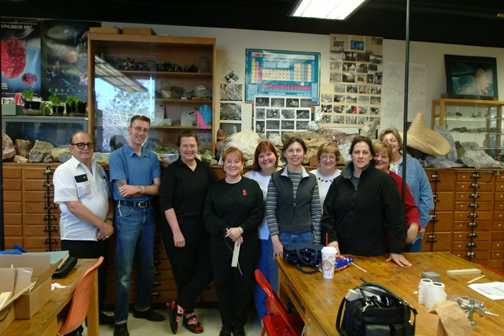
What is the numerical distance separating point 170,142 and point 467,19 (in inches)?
148

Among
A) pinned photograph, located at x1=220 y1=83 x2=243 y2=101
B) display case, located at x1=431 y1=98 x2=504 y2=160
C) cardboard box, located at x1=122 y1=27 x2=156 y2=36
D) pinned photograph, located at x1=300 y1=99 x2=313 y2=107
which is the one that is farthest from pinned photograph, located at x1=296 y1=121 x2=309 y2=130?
cardboard box, located at x1=122 y1=27 x2=156 y2=36

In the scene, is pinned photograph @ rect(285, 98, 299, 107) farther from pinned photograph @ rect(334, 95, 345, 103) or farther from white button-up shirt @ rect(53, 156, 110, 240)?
white button-up shirt @ rect(53, 156, 110, 240)

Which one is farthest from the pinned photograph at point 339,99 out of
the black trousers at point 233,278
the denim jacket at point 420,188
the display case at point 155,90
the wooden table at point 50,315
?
the wooden table at point 50,315

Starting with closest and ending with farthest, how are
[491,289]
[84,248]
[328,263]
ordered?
1. [491,289]
2. [328,263]
3. [84,248]

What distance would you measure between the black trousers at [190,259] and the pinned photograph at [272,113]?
185 cm

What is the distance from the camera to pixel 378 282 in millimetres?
1806

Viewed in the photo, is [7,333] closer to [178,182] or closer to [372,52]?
[178,182]

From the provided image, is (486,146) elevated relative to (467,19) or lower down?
lower down

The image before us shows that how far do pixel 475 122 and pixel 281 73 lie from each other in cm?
251

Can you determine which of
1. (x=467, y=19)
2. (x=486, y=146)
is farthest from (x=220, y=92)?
(x=486, y=146)

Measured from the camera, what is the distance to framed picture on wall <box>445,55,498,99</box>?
4426 millimetres

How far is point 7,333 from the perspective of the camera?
1365 millimetres

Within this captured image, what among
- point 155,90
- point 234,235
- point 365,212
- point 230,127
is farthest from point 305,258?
point 155,90

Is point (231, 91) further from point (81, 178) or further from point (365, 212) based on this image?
point (365, 212)
